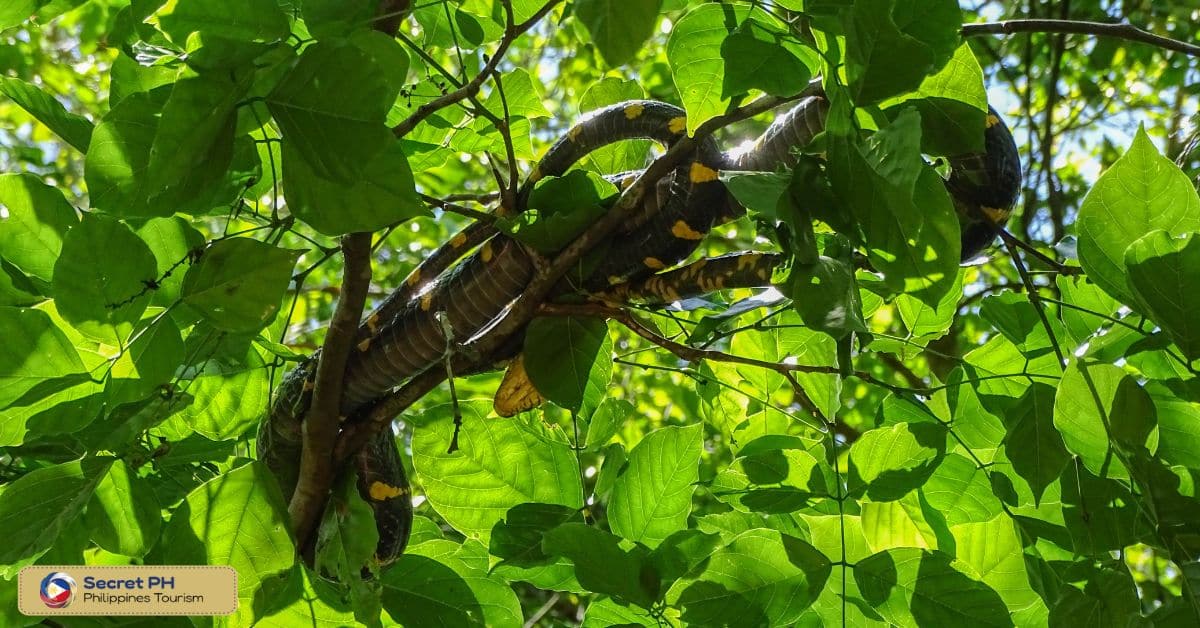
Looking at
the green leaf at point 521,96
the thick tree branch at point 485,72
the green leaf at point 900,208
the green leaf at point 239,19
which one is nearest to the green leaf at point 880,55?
the green leaf at point 900,208

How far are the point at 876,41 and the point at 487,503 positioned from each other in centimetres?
65

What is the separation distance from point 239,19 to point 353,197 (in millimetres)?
202

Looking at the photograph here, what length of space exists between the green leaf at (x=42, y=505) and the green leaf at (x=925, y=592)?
67 cm

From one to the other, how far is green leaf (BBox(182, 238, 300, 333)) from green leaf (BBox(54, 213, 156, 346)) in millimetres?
77

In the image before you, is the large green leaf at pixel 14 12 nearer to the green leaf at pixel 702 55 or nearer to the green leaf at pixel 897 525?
the green leaf at pixel 702 55

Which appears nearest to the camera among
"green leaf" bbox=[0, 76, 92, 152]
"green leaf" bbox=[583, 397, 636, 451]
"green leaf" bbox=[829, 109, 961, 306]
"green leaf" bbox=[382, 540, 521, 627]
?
"green leaf" bbox=[829, 109, 961, 306]

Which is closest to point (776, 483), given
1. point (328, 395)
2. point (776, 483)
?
point (776, 483)

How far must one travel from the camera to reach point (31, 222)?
0.87m

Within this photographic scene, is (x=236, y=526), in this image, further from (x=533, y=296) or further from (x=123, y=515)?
(x=533, y=296)

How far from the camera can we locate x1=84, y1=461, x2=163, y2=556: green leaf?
2.74ft

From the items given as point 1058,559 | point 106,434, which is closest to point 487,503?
point 106,434

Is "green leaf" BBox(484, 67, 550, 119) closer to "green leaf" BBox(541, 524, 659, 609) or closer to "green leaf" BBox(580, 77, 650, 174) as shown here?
"green leaf" BBox(580, 77, 650, 174)

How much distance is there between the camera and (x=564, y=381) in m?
0.92

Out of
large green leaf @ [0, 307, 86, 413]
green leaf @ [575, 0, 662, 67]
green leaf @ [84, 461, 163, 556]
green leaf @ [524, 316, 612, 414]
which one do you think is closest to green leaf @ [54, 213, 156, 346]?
large green leaf @ [0, 307, 86, 413]
